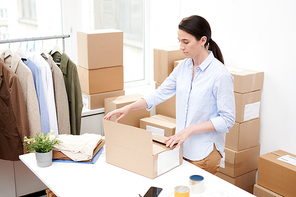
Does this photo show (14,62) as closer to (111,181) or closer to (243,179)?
(111,181)

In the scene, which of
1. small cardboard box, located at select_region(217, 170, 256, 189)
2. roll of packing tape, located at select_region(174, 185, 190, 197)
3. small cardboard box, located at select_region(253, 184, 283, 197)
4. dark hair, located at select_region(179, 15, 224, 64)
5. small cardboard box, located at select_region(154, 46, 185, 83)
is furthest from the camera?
small cardboard box, located at select_region(154, 46, 185, 83)

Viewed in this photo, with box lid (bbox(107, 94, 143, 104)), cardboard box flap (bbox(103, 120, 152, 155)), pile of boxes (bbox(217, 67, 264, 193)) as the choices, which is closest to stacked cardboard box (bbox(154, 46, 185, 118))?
box lid (bbox(107, 94, 143, 104))

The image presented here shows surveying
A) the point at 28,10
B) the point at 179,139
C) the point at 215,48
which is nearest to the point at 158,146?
the point at 179,139

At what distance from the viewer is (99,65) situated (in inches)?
113

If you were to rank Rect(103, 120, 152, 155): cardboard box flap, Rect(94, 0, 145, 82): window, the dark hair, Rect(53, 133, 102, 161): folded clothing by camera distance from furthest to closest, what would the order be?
Rect(94, 0, 145, 82): window, Rect(53, 133, 102, 161): folded clothing, the dark hair, Rect(103, 120, 152, 155): cardboard box flap

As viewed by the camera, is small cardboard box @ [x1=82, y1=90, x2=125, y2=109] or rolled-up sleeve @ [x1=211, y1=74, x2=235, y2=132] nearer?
rolled-up sleeve @ [x1=211, y1=74, x2=235, y2=132]

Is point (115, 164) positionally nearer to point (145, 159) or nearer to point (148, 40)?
point (145, 159)

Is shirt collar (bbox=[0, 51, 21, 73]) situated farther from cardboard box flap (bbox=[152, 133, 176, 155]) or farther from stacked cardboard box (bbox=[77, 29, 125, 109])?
cardboard box flap (bbox=[152, 133, 176, 155])

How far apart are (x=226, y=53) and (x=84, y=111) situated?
133 centimetres

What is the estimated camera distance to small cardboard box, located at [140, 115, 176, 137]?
2.73 m

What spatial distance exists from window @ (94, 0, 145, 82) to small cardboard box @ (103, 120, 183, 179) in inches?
80.8

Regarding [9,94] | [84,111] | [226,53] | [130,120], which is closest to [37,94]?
[9,94]

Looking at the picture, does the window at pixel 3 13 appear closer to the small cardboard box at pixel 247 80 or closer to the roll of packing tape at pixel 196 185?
the small cardboard box at pixel 247 80

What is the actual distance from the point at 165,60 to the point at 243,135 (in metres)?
0.91
